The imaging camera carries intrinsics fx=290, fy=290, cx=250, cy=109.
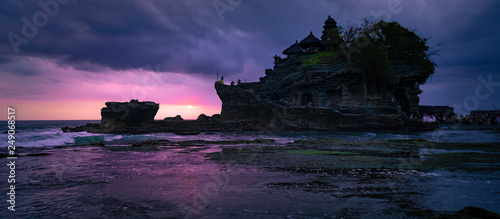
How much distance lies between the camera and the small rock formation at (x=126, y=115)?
152ft

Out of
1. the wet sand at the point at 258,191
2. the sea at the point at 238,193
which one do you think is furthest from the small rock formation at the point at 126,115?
the sea at the point at 238,193

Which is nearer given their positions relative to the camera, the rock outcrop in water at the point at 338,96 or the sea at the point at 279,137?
the sea at the point at 279,137

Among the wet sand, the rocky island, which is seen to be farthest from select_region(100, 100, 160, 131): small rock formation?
the wet sand

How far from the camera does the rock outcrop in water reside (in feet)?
129

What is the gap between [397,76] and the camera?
45875 millimetres

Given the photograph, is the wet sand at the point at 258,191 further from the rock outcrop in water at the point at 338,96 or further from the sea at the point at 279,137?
the rock outcrop in water at the point at 338,96

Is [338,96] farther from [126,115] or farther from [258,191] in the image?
[258,191]

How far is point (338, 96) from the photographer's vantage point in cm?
4822

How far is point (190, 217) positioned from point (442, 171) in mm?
6883

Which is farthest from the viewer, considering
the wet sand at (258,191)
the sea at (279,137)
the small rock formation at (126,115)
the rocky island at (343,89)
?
the small rock formation at (126,115)

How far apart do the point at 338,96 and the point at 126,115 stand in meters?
34.8

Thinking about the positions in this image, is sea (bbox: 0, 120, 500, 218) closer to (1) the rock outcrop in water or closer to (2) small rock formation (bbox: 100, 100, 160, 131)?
(1) the rock outcrop in water

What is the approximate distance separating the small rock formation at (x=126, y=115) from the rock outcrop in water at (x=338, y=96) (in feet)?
54.7

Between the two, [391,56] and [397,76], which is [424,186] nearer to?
[397,76]
